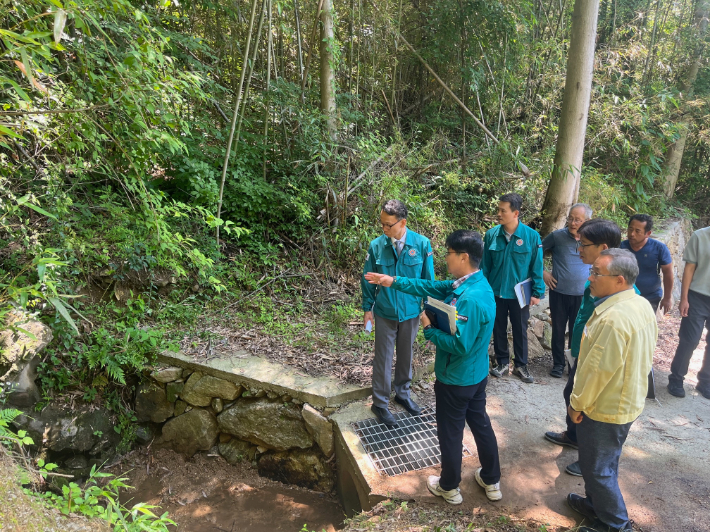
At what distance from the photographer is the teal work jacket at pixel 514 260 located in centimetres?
406

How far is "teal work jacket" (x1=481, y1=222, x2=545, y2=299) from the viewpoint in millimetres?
4062

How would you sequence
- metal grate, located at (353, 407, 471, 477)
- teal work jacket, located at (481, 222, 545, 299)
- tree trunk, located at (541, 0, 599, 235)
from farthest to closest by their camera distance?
tree trunk, located at (541, 0, 599, 235) → teal work jacket, located at (481, 222, 545, 299) → metal grate, located at (353, 407, 471, 477)

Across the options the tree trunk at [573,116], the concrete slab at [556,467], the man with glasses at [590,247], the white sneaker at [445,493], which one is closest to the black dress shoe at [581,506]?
the concrete slab at [556,467]

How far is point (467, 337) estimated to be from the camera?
2486 millimetres

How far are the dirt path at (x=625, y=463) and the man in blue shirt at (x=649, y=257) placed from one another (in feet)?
3.61

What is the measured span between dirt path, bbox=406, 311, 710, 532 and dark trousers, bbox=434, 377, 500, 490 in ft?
0.77

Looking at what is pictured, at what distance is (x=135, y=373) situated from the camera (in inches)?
182

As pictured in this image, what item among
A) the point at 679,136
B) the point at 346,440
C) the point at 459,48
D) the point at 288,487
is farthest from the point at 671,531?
the point at 679,136

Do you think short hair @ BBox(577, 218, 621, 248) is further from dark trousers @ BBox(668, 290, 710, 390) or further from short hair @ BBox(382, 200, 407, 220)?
dark trousers @ BBox(668, 290, 710, 390)

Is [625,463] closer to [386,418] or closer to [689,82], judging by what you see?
[386,418]

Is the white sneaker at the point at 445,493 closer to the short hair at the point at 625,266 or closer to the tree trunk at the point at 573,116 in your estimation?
the short hair at the point at 625,266

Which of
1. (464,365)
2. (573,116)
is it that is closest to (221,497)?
(464,365)

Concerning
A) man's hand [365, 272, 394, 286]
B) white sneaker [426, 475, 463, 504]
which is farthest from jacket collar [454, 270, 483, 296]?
white sneaker [426, 475, 463, 504]

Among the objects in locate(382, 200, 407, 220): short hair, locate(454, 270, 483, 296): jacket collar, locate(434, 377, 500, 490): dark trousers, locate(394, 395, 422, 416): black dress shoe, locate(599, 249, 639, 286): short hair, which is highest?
locate(382, 200, 407, 220): short hair
